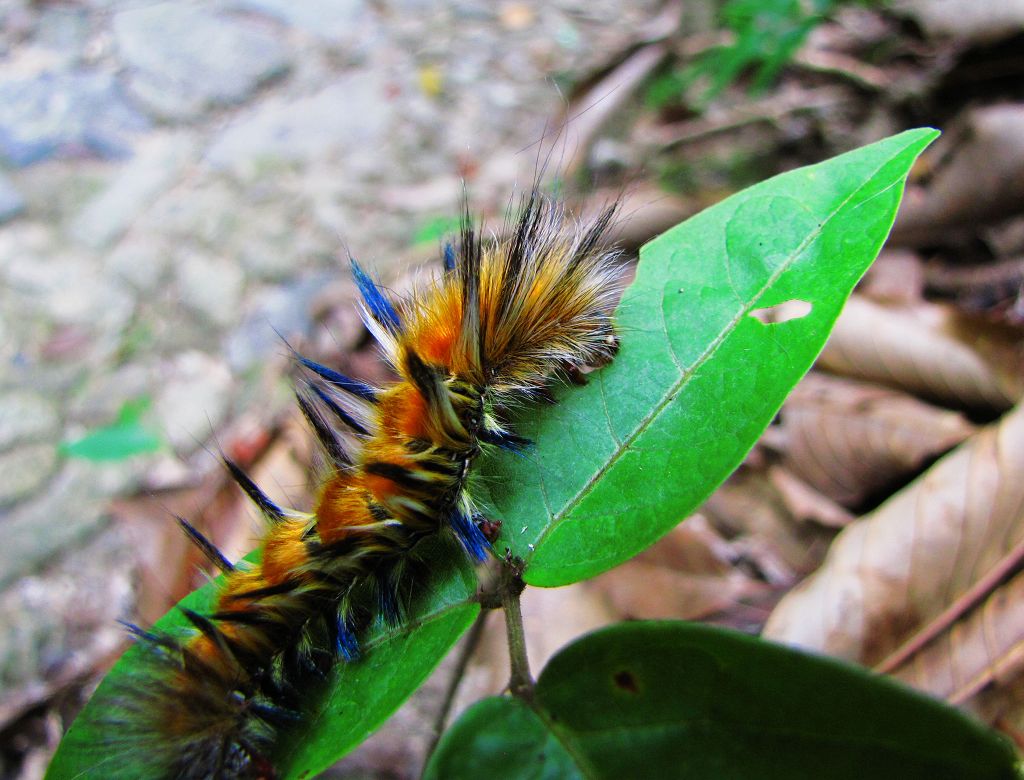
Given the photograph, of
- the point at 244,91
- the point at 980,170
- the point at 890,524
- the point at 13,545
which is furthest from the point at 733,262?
the point at 244,91

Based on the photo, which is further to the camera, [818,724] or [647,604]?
[647,604]

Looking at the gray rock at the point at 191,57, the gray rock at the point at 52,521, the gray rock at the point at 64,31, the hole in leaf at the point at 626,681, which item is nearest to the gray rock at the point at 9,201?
the gray rock at the point at 191,57

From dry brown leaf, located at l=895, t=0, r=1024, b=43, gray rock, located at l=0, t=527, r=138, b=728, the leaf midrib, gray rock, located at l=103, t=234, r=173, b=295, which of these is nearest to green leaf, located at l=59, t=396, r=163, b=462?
gray rock, located at l=0, t=527, r=138, b=728

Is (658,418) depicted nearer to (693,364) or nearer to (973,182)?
(693,364)

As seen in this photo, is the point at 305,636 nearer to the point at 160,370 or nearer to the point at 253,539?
the point at 253,539

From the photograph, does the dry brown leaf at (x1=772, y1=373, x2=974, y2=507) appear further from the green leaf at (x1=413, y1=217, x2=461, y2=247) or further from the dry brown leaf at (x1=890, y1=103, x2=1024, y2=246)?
the green leaf at (x1=413, y1=217, x2=461, y2=247)
